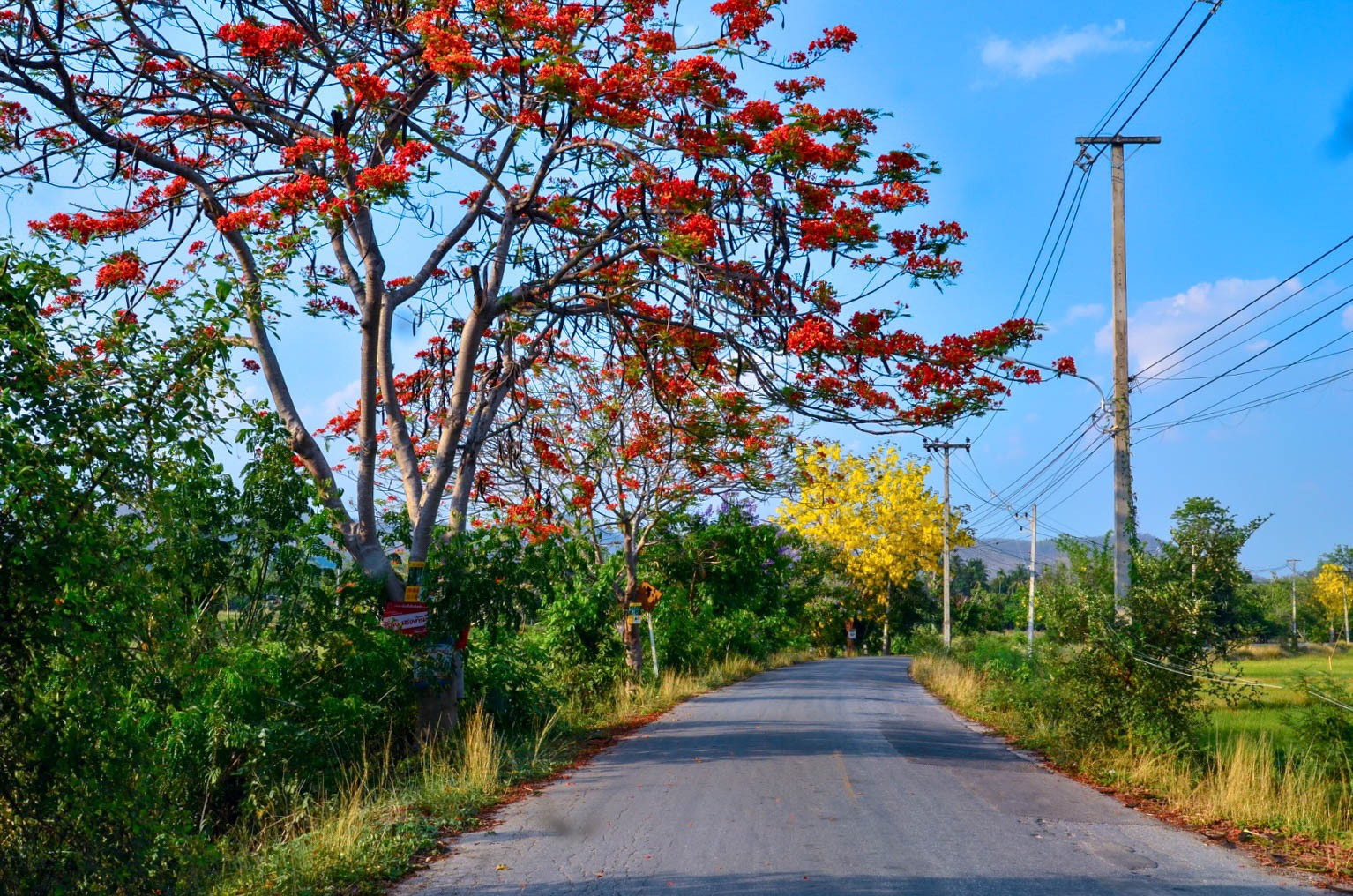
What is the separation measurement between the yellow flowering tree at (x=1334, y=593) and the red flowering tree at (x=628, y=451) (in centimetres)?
8614

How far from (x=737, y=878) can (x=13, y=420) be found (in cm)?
492

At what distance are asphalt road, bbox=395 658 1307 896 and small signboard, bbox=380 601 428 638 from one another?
236 cm

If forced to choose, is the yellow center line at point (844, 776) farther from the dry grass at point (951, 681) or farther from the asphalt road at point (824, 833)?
the dry grass at point (951, 681)

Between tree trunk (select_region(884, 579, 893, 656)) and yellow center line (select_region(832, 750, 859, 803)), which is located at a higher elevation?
tree trunk (select_region(884, 579, 893, 656))

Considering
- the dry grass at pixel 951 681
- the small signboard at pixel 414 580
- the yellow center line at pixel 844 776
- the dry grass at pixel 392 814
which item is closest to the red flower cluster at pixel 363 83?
the small signboard at pixel 414 580

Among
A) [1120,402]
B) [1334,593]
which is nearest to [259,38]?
[1120,402]

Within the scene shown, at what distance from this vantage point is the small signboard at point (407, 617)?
39.3 feet

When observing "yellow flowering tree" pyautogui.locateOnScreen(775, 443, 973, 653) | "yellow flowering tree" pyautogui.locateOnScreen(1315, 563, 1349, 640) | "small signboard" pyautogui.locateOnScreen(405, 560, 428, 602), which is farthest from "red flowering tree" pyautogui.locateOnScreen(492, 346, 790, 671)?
"yellow flowering tree" pyautogui.locateOnScreen(1315, 563, 1349, 640)

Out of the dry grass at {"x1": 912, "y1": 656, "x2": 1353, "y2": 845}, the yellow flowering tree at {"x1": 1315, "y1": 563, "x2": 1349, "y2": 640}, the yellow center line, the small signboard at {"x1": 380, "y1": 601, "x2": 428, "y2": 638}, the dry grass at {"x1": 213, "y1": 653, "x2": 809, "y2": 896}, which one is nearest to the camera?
the dry grass at {"x1": 213, "y1": 653, "x2": 809, "y2": 896}

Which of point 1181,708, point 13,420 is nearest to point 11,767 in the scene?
point 13,420

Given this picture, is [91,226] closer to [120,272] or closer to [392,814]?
[120,272]

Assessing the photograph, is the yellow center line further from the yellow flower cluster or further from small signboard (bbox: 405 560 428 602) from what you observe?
the yellow flower cluster

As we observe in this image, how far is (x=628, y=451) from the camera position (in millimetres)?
20219

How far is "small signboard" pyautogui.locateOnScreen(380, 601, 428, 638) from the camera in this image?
12.0m
